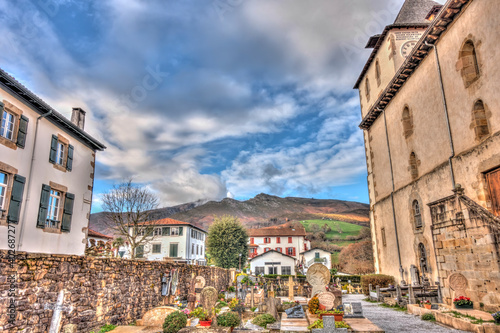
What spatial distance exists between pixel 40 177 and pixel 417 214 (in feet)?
65.8

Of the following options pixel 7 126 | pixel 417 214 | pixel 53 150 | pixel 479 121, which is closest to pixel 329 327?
pixel 479 121

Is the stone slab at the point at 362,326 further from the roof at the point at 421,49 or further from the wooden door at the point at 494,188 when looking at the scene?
the roof at the point at 421,49

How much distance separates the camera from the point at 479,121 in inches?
531

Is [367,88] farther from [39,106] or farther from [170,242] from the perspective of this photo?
[170,242]

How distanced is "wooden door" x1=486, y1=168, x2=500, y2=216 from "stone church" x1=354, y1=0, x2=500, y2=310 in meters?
0.04

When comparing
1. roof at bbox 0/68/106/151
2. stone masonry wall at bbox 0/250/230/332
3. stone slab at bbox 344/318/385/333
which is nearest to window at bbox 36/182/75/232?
roof at bbox 0/68/106/151

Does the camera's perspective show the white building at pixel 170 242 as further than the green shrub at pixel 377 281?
Yes


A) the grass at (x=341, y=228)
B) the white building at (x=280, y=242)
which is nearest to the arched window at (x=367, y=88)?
the white building at (x=280, y=242)

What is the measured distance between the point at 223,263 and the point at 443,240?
3569cm

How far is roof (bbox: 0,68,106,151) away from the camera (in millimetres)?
14388

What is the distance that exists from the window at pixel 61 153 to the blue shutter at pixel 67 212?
1.60 m

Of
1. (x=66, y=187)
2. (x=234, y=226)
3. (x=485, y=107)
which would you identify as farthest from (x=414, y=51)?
(x=234, y=226)

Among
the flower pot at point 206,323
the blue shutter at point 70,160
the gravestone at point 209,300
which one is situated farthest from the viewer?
the blue shutter at point 70,160

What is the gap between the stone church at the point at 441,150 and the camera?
476 inches
